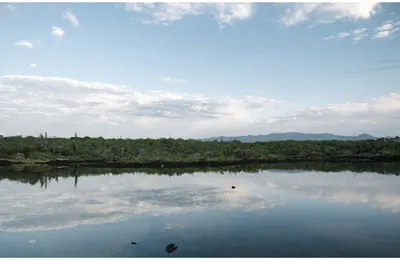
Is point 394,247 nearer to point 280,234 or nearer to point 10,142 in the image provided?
point 280,234

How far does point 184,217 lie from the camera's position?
16.2 meters

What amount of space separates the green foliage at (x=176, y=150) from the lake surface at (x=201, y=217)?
54.8ft

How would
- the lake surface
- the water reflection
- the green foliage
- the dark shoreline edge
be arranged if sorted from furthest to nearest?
the green foliage, the dark shoreline edge, the water reflection, the lake surface

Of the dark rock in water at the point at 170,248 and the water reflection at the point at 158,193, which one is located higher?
the water reflection at the point at 158,193

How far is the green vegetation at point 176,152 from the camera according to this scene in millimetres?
42312

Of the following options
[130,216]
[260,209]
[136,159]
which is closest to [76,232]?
[130,216]

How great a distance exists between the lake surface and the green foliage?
16.7m

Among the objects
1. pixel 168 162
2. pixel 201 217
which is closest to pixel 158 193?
pixel 201 217

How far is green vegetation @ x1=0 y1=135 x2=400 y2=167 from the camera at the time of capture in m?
42.3

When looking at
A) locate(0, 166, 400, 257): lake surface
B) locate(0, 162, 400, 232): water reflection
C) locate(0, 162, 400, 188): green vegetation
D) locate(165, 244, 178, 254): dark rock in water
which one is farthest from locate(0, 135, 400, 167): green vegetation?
locate(165, 244, 178, 254): dark rock in water

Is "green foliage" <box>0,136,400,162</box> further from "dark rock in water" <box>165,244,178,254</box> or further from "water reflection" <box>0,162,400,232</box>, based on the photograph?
"dark rock in water" <box>165,244,178,254</box>

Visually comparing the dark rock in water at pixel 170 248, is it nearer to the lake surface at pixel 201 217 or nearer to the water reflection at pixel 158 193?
the lake surface at pixel 201 217

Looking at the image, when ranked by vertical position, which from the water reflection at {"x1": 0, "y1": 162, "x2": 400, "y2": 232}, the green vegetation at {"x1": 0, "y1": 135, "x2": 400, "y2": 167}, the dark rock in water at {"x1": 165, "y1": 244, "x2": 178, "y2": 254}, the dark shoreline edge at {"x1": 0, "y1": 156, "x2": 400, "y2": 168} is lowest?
the dark rock in water at {"x1": 165, "y1": 244, "x2": 178, "y2": 254}

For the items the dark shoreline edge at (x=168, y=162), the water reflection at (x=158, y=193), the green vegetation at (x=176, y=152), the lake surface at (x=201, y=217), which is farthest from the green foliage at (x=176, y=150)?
the lake surface at (x=201, y=217)
